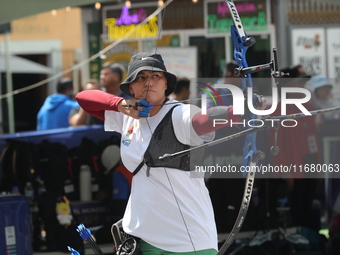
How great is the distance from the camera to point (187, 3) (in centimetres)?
929

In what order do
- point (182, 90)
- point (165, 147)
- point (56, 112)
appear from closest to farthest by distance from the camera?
point (165, 147)
point (182, 90)
point (56, 112)

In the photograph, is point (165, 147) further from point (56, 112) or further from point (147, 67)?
point (56, 112)

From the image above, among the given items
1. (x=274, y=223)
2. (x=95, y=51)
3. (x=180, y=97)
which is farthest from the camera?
(x=95, y=51)

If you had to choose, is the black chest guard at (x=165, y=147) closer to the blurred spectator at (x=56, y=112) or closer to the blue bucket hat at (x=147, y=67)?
the blue bucket hat at (x=147, y=67)

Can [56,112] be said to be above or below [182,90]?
below

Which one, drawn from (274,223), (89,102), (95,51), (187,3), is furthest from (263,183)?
(95,51)

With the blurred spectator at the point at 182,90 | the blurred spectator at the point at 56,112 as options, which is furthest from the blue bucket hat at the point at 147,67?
the blurred spectator at the point at 56,112

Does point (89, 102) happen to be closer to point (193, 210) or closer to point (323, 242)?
point (193, 210)

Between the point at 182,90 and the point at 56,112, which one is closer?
the point at 182,90

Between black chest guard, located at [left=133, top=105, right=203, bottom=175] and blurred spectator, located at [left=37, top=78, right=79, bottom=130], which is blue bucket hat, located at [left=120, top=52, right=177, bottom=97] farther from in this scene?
blurred spectator, located at [left=37, top=78, right=79, bottom=130]

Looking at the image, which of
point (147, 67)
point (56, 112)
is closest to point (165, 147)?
point (147, 67)

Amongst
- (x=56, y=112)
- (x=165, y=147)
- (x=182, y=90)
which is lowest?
(x=165, y=147)

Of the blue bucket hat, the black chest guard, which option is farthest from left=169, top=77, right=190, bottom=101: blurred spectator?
the black chest guard

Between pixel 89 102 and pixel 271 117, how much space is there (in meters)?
0.92
